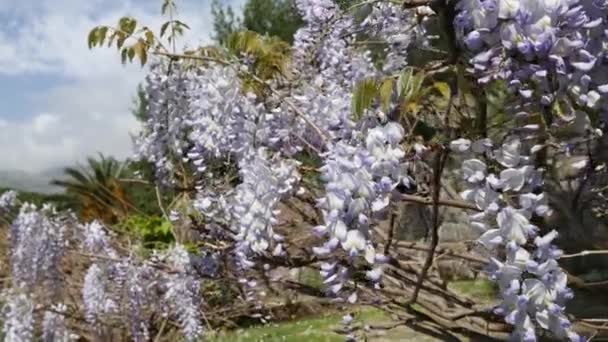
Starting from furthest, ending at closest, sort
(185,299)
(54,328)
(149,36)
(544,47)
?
(54,328)
(185,299)
(149,36)
(544,47)

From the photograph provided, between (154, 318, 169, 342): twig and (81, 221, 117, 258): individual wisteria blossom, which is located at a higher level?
(81, 221, 117, 258): individual wisteria blossom

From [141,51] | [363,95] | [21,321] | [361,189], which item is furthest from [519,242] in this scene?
[21,321]

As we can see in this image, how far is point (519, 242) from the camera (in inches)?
74.3

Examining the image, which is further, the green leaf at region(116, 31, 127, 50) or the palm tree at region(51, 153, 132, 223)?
the palm tree at region(51, 153, 132, 223)

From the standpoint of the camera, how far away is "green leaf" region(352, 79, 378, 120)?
6.84 ft

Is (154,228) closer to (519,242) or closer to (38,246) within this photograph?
(38,246)

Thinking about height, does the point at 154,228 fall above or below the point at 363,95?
below

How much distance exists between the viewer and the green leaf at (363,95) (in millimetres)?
2084

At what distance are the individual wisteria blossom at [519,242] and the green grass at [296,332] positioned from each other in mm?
6117

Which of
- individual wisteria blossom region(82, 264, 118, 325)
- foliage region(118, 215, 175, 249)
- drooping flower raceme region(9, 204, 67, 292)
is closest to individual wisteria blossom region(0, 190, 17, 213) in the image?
drooping flower raceme region(9, 204, 67, 292)

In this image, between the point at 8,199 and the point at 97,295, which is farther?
the point at 8,199

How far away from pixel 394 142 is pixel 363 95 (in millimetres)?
128

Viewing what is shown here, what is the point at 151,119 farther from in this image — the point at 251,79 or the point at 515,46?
the point at 515,46

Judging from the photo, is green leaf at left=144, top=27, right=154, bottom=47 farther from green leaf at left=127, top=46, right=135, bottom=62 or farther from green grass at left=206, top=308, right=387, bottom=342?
green grass at left=206, top=308, right=387, bottom=342
